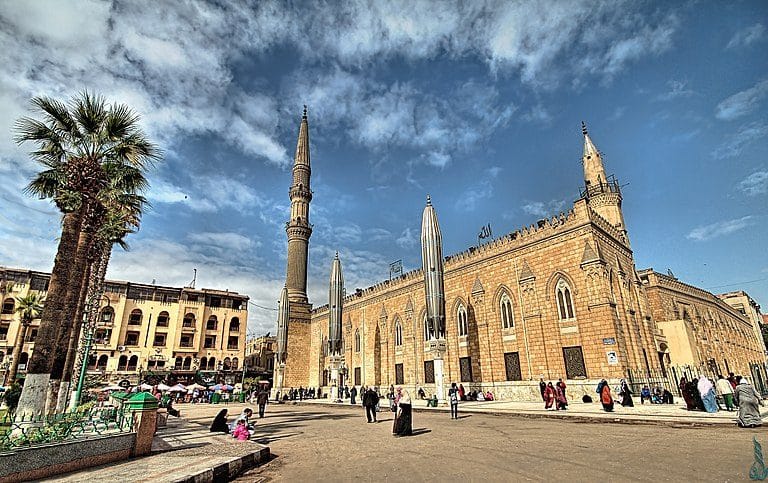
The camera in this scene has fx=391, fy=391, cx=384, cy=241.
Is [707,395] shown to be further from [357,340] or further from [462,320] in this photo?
[357,340]

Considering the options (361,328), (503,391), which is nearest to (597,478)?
(503,391)

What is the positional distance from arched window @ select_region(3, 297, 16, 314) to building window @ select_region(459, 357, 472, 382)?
45404mm

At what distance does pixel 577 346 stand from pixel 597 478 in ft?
52.0

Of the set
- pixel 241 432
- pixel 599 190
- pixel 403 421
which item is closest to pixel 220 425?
pixel 241 432

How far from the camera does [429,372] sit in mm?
27656

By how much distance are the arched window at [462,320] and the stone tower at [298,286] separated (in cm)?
1969

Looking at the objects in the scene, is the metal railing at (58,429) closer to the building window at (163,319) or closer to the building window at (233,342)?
the building window at (163,319)

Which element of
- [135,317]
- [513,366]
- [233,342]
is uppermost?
[135,317]

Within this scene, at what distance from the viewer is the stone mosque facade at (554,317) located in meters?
19.4

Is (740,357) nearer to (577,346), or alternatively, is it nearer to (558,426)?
(577,346)

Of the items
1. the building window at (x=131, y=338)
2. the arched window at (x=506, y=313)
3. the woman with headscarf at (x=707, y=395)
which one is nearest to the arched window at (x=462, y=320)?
the arched window at (x=506, y=313)

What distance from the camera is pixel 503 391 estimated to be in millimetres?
22188

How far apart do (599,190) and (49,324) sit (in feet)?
92.9

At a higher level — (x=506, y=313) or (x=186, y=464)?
(x=506, y=313)
